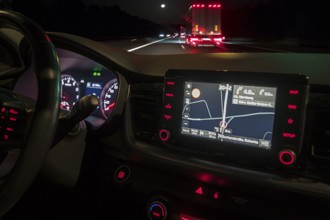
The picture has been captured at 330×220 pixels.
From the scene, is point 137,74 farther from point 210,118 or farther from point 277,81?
point 277,81

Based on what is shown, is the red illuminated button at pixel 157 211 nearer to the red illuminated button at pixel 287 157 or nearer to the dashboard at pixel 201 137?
the dashboard at pixel 201 137

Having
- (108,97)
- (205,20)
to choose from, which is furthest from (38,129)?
(205,20)

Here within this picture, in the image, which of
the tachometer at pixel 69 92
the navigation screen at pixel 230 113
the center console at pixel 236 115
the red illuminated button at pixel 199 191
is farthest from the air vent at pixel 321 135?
the tachometer at pixel 69 92

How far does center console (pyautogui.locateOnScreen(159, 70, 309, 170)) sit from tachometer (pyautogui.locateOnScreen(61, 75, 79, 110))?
2.95 feet

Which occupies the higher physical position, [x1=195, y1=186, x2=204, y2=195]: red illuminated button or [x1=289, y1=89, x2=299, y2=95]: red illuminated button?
[x1=289, y1=89, x2=299, y2=95]: red illuminated button

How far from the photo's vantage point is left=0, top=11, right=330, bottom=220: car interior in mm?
1754

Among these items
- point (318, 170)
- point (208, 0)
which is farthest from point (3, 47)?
point (208, 0)

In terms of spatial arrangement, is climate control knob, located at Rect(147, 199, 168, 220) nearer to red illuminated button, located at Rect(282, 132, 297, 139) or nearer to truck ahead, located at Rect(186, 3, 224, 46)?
red illuminated button, located at Rect(282, 132, 297, 139)

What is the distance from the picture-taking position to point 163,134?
7.50ft

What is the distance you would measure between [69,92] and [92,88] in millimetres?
198

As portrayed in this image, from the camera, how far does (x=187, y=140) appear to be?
2229 millimetres

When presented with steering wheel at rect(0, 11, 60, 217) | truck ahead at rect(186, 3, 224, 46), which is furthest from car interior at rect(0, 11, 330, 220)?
truck ahead at rect(186, 3, 224, 46)

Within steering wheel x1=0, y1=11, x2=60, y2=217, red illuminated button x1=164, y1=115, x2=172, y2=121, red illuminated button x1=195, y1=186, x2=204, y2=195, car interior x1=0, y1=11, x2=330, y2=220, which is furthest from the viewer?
red illuminated button x1=164, y1=115, x2=172, y2=121

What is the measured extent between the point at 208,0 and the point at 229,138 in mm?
26239
